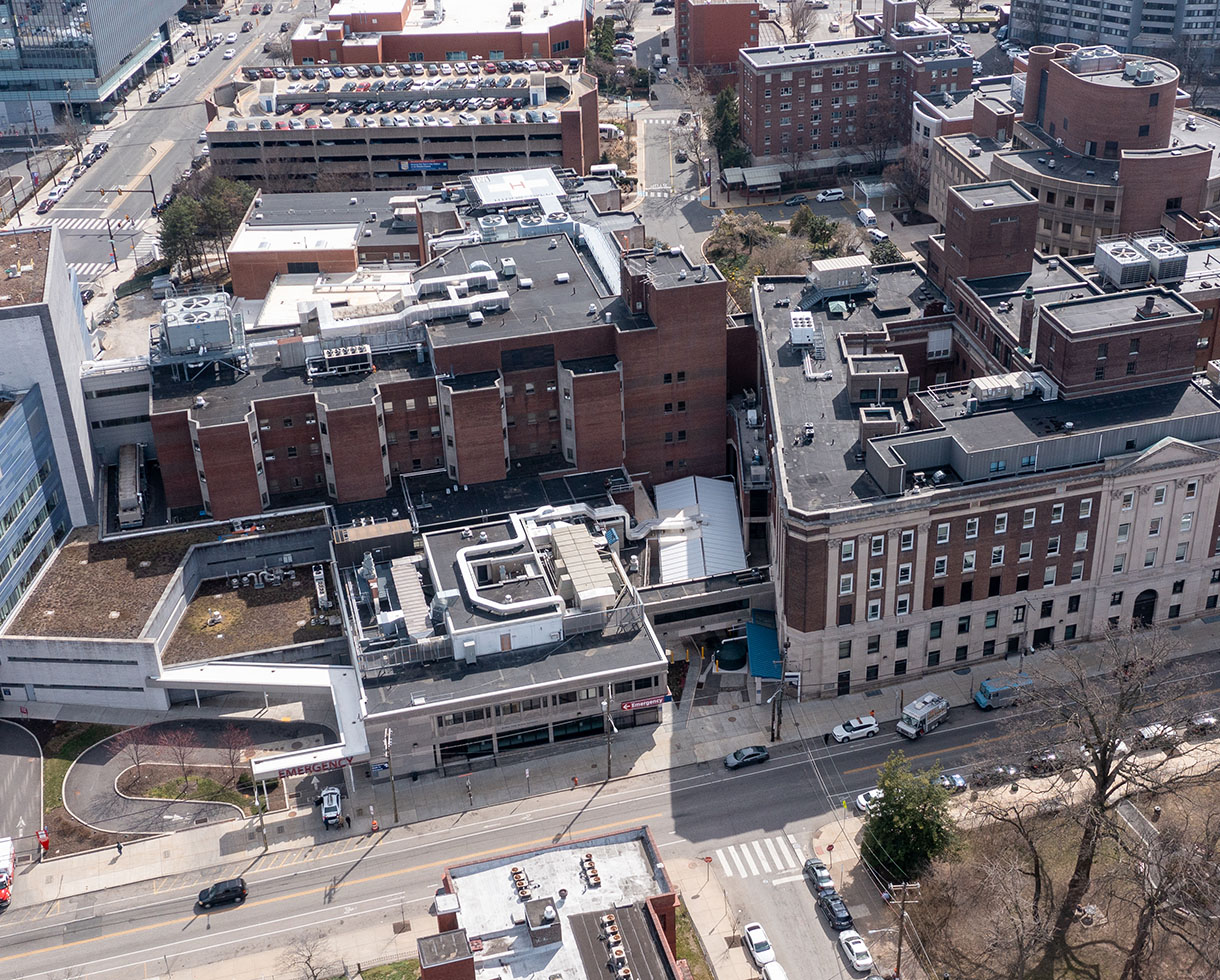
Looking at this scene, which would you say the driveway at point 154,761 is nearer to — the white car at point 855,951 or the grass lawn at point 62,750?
the grass lawn at point 62,750

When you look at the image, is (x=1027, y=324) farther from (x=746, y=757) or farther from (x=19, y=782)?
(x=19, y=782)

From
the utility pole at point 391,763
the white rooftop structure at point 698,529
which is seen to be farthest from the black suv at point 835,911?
the white rooftop structure at point 698,529

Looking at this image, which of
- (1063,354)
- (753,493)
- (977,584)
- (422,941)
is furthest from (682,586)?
(422,941)

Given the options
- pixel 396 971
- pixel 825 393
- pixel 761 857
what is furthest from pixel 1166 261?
pixel 396 971

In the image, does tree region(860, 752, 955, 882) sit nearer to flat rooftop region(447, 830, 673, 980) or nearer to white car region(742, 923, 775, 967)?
white car region(742, 923, 775, 967)

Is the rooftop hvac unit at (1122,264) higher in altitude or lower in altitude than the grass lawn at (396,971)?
higher

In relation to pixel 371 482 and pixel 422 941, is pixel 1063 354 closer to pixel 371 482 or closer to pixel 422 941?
pixel 371 482

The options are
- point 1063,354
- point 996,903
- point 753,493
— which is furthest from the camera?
point 753,493
